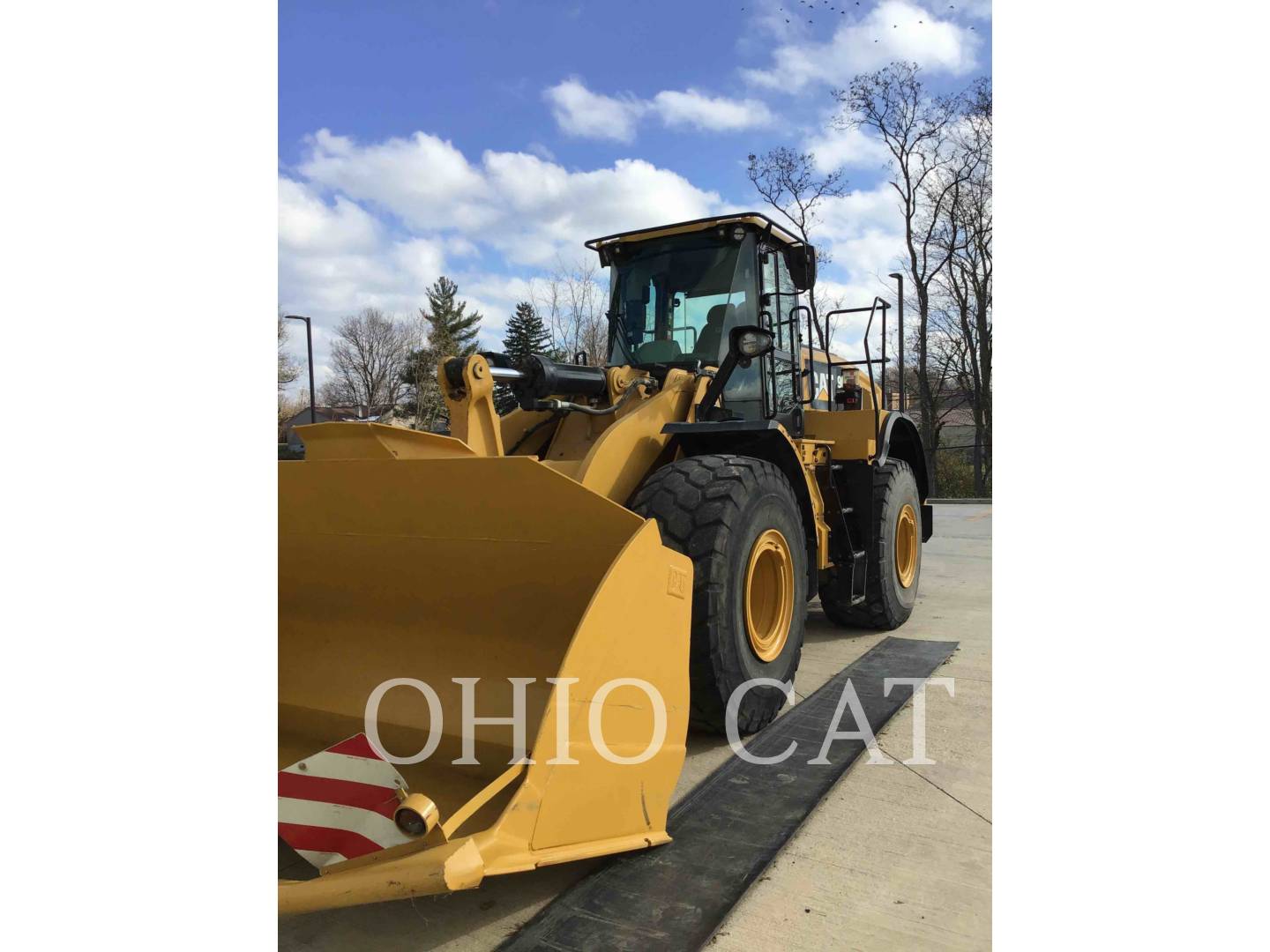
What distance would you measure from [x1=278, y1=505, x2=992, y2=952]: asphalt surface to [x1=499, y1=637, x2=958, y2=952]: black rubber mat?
6 centimetres

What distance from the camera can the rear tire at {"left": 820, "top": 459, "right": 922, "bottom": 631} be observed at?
544 cm

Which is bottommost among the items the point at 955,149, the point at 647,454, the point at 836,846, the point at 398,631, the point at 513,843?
the point at 836,846

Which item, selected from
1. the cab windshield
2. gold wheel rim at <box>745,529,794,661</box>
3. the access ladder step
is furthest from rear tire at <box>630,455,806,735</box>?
the access ladder step

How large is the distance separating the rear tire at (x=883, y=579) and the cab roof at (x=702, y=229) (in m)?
1.68

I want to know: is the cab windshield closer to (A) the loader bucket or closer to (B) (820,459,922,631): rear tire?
(B) (820,459,922,631): rear tire

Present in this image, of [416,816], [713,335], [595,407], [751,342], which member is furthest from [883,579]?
[416,816]

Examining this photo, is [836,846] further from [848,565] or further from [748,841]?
[848,565]

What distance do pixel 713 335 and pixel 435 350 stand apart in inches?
1025

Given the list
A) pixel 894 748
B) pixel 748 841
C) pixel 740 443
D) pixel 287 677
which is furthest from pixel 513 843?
pixel 740 443

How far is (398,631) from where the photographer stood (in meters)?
3.06

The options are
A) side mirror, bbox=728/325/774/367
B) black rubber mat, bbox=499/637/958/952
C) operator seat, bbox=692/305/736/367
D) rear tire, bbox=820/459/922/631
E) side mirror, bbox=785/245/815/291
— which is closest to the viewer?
black rubber mat, bbox=499/637/958/952

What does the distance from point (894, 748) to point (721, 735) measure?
72 cm

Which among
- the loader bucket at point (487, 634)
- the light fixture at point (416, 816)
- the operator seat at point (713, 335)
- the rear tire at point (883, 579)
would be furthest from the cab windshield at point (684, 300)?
the light fixture at point (416, 816)

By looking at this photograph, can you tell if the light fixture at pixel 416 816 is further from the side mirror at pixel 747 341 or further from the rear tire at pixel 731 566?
the side mirror at pixel 747 341
